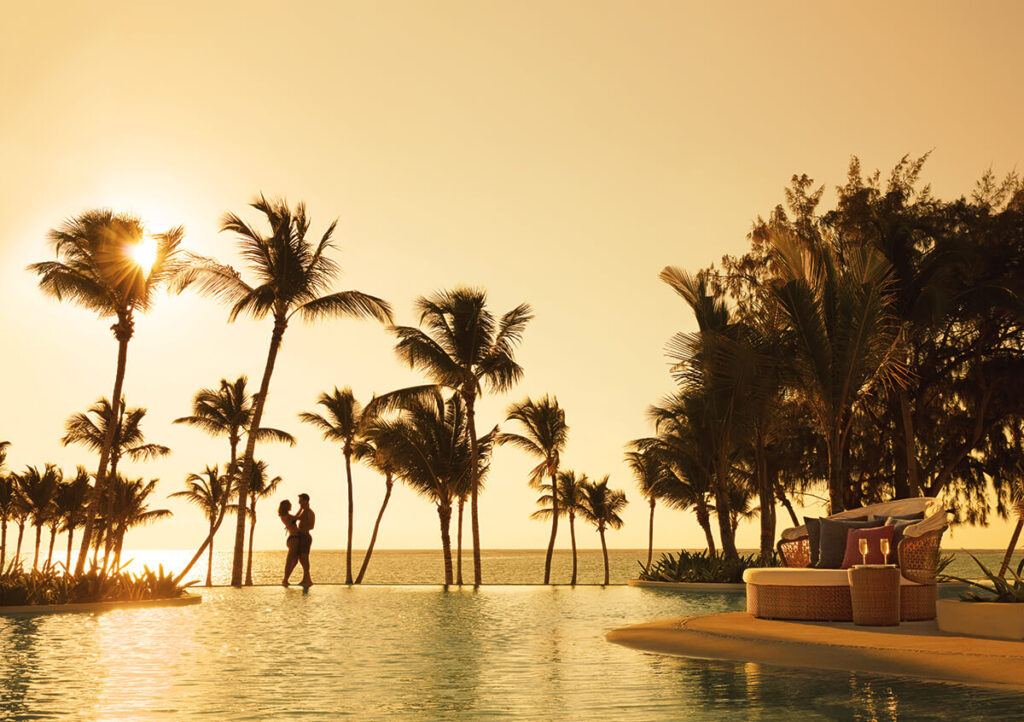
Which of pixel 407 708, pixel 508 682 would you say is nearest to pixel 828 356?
pixel 508 682

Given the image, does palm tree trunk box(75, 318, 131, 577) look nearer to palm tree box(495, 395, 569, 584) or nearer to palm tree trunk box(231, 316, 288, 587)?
palm tree trunk box(231, 316, 288, 587)

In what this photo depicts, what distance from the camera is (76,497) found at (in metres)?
47.2

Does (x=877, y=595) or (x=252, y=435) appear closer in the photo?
(x=877, y=595)

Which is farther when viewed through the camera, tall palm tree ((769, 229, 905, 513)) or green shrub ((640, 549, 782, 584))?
green shrub ((640, 549, 782, 584))

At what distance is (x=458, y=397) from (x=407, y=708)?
25.7 meters

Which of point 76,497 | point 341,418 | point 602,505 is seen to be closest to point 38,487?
point 76,497

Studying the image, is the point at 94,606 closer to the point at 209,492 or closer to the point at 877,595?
the point at 877,595

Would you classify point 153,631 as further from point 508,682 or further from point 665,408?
point 665,408

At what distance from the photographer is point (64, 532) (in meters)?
53.2

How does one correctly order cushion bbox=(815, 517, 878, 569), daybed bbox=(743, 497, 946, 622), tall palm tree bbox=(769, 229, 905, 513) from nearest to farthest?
daybed bbox=(743, 497, 946, 622), cushion bbox=(815, 517, 878, 569), tall palm tree bbox=(769, 229, 905, 513)

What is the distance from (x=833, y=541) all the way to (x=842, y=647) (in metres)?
3.46

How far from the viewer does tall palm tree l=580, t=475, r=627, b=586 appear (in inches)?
1929

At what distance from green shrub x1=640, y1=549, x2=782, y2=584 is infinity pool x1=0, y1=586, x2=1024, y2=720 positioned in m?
9.92

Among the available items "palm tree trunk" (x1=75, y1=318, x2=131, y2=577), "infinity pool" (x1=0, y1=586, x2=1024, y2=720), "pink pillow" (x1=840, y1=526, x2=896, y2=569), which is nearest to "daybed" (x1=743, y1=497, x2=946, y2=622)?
"pink pillow" (x1=840, y1=526, x2=896, y2=569)
